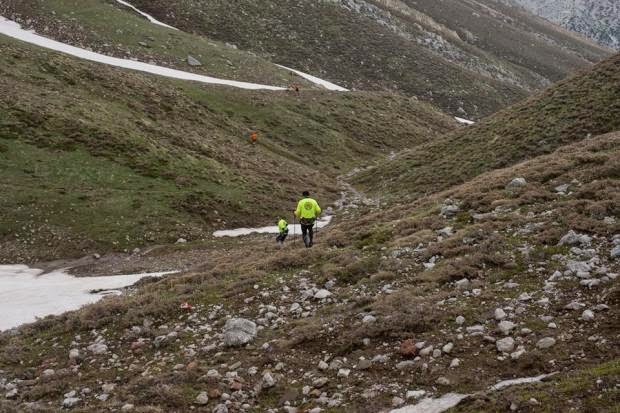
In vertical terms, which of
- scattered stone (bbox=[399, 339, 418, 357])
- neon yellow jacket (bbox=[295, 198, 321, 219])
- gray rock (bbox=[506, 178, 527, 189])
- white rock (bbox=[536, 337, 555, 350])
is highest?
gray rock (bbox=[506, 178, 527, 189])

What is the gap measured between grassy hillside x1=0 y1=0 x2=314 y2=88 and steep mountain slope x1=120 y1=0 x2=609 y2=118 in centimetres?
1318

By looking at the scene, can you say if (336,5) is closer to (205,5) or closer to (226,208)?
(205,5)

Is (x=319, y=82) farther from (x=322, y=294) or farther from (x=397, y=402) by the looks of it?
(x=397, y=402)

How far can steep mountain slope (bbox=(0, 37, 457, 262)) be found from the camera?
32375 mm

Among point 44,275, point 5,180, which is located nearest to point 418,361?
point 44,275

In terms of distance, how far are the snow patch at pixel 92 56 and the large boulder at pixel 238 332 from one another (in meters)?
55.1

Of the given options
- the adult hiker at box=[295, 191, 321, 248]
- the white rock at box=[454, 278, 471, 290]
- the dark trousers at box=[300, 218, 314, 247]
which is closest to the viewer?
the white rock at box=[454, 278, 471, 290]

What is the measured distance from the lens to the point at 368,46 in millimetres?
109625

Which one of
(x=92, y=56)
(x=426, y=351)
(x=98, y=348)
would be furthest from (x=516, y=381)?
(x=92, y=56)

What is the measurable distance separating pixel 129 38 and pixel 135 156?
125 ft

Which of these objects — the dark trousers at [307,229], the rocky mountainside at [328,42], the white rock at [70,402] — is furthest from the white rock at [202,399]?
the rocky mountainside at [328,42]

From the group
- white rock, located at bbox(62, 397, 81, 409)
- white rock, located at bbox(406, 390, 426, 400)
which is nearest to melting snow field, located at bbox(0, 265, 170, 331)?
white rock, located at bbox(62, 397, 81, 409)

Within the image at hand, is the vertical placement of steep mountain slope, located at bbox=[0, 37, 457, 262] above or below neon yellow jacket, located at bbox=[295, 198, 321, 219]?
below

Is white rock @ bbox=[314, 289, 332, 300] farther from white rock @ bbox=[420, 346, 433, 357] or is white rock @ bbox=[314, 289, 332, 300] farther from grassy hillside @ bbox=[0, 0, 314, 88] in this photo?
grassy hillside @ bbox=[0, 0, 314, 88]
